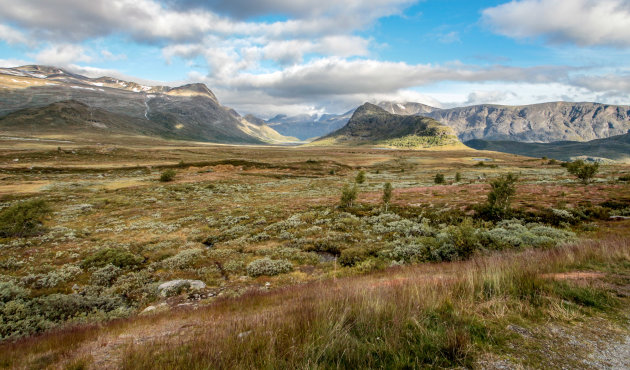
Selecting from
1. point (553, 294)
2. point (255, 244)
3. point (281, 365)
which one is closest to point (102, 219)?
point (255, 244)

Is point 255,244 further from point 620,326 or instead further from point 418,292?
point 620,326

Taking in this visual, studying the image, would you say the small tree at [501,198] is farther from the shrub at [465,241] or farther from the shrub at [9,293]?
the shrub at [9,293]

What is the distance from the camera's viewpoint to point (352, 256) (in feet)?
46.8

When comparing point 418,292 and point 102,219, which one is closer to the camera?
point 418,292

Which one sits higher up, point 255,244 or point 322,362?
point 322,362

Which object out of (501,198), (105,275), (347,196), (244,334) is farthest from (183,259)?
(501,198)

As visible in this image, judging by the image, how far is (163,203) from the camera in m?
35.6

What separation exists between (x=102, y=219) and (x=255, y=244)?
66.5 ft

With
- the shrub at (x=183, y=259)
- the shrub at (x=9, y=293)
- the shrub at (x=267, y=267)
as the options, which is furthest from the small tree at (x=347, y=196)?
the shrub at (x=9, y=293)

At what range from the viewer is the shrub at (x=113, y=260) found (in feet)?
48.6

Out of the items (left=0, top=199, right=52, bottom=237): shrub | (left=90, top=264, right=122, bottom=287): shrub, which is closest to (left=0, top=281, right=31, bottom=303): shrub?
(left=90, top=264, right=122, bottom=287): shrub

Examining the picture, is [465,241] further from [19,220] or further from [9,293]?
[19,220]

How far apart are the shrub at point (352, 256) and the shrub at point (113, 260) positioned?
12025 millimetres

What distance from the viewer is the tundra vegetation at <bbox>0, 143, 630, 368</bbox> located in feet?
14.3
